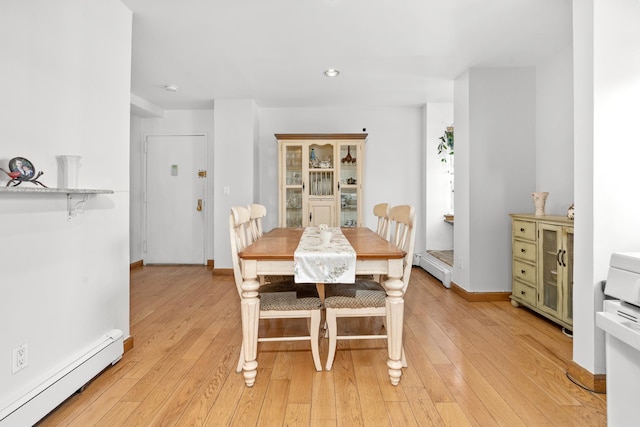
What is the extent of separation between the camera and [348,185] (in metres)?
4.71

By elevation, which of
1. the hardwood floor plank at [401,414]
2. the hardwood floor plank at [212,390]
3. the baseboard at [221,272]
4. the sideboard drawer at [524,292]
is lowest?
the hardwood floor plank at [212,390]

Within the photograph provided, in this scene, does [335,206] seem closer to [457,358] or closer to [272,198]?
[272,198]

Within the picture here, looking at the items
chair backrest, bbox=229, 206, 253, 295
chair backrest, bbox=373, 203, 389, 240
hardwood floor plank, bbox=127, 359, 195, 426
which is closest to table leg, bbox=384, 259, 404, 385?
chair backrest, bbox=229, 206, 253, 295

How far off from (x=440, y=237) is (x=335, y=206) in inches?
61.9

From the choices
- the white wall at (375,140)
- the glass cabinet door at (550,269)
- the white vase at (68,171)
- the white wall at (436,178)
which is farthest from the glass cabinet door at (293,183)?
the white vase at (68,171)

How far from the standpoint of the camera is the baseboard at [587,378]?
1.77m

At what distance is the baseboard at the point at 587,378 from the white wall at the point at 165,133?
443cm

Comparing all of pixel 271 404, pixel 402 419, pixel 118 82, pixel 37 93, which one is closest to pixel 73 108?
pixel 37 93

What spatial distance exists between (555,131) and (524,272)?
1333 mm

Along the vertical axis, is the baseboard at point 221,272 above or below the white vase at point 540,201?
below

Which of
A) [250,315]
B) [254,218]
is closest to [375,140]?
[254,218]

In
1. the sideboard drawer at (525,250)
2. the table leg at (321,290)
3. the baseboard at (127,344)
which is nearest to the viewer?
the table leg at (321,290)

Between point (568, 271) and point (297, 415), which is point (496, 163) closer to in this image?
point (568, 271)

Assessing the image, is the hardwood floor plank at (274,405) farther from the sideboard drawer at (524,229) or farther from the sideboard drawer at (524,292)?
the sideboard drawer at (524,229)
